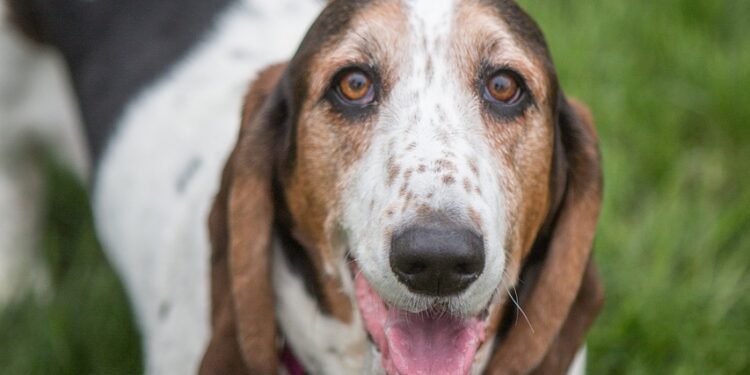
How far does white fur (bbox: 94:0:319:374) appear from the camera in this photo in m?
3.90

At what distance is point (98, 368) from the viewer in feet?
15.0

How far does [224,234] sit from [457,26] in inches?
34.4

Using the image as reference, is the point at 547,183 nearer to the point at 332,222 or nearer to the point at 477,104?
the point at 477,104

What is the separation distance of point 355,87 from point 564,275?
776mm

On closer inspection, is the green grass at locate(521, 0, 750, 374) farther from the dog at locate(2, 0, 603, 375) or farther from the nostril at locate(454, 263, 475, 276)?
the nostril at locate(454, 263, 475, 276)

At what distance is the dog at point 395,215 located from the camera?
9.62 feet

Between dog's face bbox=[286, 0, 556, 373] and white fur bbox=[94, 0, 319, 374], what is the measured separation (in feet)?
2.33

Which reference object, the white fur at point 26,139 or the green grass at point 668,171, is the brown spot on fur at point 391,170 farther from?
the white fur at point 26,139

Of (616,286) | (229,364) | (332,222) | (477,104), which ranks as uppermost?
(477,104)

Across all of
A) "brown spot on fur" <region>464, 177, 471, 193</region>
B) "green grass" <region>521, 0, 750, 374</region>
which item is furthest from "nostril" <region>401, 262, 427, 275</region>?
"green grass" <region>521, 0, 750, 374</region>

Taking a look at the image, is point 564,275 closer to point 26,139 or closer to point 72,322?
point 72,322

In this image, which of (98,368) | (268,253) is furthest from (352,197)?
(98,368)

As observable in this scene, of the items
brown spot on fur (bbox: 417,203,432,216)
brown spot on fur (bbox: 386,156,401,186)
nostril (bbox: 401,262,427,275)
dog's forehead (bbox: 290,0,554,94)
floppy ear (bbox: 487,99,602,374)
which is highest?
dog's forehead (bbox: 290,0,554,94)

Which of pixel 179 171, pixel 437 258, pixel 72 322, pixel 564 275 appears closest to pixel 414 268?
pixel 437 258
